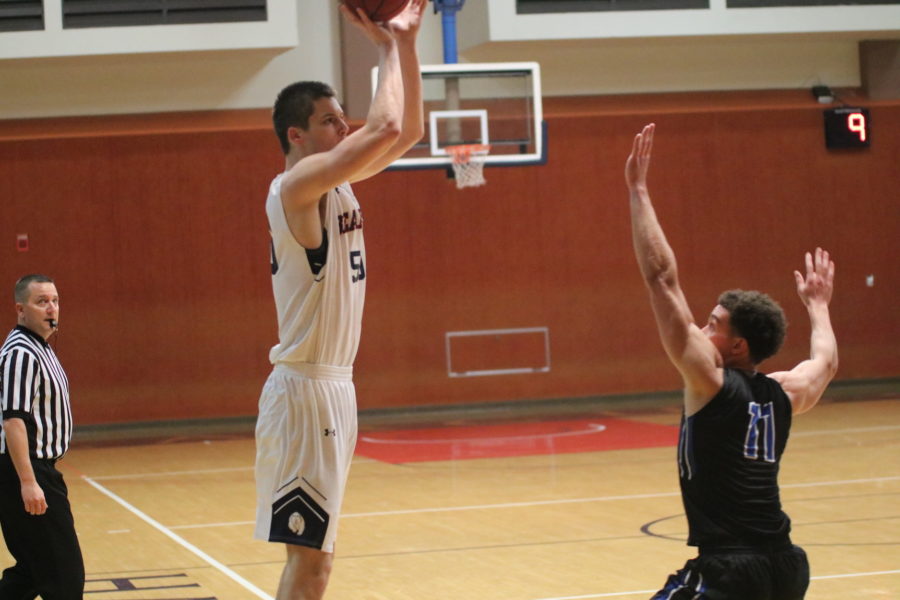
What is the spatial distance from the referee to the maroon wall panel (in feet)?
35.2

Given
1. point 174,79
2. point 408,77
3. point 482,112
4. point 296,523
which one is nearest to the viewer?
point 296,523

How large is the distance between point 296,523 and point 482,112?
994 cm

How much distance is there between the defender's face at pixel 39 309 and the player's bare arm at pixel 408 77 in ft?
5.61

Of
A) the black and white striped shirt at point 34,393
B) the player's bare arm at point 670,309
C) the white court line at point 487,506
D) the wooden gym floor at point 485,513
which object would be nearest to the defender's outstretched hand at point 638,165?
the player's bare arm at point 670,309

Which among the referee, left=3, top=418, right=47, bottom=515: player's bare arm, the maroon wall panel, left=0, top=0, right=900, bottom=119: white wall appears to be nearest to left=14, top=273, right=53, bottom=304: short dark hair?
the referee

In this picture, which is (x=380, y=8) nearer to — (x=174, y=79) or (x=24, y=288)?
(x=24, y=288)

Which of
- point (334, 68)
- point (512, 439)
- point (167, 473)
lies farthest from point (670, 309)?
point (334, 68)

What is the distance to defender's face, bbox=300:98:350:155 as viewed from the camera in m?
3.94

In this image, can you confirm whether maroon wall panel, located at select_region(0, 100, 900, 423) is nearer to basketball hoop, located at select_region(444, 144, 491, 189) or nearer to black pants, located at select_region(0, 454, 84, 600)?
basketball hoop, located at select_region(444, 144, 491, 189)

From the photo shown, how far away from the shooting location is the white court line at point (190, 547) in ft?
21.9

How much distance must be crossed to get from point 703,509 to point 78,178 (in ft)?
43.4

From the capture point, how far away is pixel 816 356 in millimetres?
4043

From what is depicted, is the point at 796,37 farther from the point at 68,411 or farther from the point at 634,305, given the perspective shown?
the point at 68,411

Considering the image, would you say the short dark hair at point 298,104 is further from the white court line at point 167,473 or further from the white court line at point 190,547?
the white court line at point 167,473
